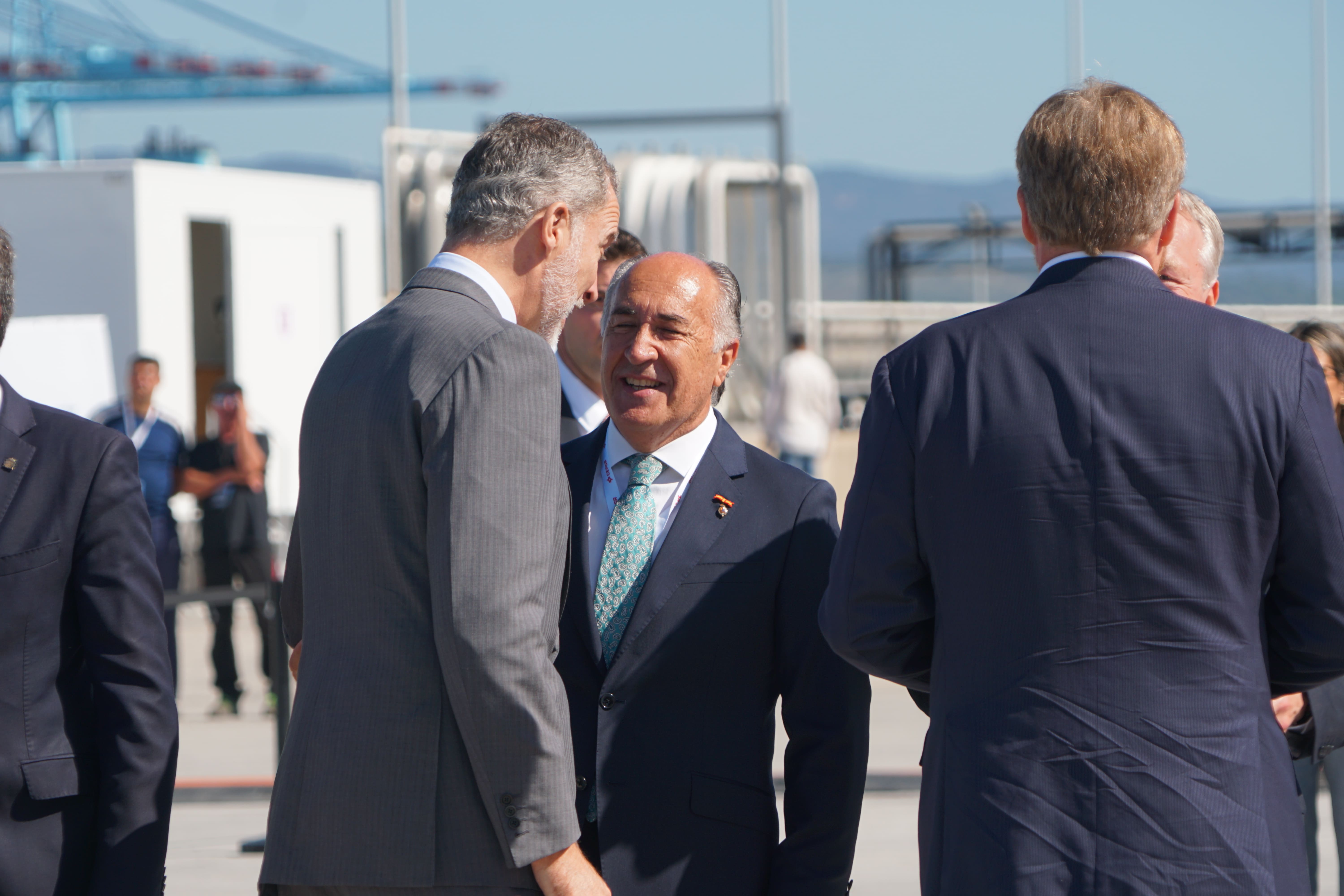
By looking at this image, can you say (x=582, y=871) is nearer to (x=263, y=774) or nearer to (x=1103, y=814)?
(x=1103, y=814)

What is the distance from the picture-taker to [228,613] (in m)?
8.15

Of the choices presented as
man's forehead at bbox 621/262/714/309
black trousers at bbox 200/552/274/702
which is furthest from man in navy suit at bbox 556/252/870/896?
black trousers at bbox 200/552/274/702

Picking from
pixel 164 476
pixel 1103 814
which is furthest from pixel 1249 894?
pixel 164 476

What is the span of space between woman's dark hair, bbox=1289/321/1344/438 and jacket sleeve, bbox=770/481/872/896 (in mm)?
1689

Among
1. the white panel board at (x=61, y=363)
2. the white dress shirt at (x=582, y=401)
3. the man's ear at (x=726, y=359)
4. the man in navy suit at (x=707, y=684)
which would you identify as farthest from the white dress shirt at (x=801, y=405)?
the man in navy suit at (x=707, y=684)

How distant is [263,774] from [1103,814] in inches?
220

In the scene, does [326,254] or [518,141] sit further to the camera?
[326,254]

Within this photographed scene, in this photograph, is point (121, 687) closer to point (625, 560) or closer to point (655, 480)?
point (625, 560)

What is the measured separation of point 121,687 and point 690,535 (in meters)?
0.93

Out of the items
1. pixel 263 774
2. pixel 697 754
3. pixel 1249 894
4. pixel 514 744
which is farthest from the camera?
pixel 263 774

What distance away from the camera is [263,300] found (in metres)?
12.3

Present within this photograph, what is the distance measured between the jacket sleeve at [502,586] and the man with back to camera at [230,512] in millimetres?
6548

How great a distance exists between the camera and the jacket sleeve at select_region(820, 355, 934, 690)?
2.02m

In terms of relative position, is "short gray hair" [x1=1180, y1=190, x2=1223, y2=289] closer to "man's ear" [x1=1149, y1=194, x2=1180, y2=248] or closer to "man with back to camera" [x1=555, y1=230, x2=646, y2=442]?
"man's ear" [x1=1149, y1=194, x2=1180, y2=248]
